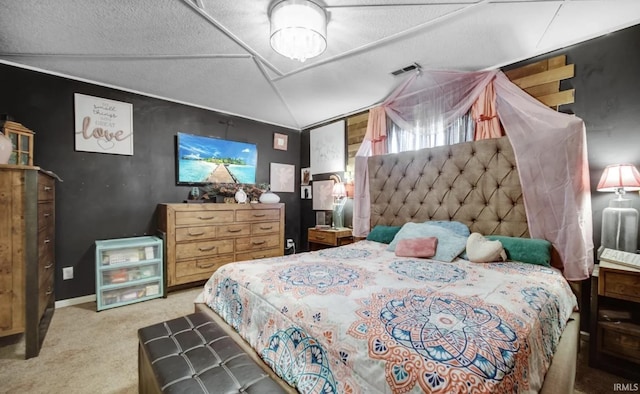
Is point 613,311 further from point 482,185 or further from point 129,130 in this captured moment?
point 129,130

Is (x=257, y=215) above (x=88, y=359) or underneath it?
above

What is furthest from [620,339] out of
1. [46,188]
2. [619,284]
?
[46,188]

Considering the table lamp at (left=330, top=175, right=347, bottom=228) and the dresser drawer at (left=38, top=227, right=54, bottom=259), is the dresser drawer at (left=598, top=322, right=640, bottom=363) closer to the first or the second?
the table lamp at (left=330, top=175, right=347, bottom=228)

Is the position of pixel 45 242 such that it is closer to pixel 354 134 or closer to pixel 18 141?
pixel 18 141

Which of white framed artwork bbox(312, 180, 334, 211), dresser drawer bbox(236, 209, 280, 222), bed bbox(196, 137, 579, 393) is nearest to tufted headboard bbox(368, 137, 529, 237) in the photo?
bed bbox(196, 137, 579, 393)

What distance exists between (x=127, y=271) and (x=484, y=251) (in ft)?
11.1

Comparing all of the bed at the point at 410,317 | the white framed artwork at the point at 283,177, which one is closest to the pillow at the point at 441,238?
the bed at the point at 410,317

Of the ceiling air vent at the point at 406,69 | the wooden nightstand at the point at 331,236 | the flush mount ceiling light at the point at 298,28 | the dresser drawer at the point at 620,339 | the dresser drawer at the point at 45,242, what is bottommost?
the dresser drawer at the point at 620,339

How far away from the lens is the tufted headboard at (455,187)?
215cm

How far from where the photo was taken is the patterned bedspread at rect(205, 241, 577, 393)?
29.2 inches

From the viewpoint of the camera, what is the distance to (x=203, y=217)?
310 centimetres

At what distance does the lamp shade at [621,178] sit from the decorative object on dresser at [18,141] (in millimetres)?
4360

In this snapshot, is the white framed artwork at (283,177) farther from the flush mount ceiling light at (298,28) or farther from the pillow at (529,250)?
the pillow at (529,250)

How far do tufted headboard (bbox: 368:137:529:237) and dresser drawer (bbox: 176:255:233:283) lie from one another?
1972 millimetres
